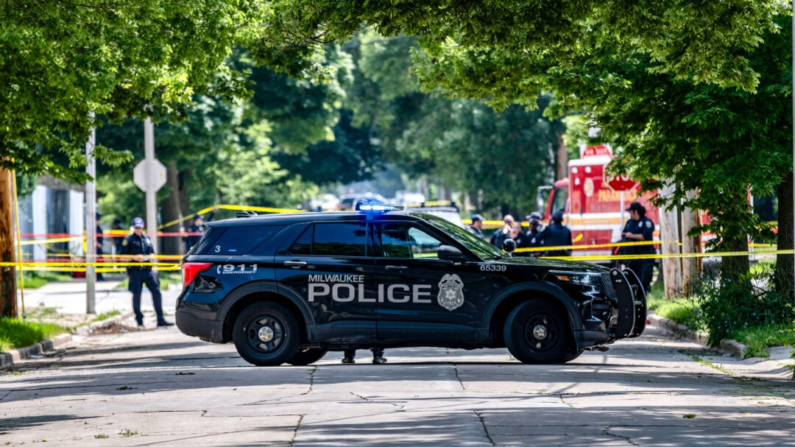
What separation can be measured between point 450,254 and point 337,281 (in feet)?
4.00

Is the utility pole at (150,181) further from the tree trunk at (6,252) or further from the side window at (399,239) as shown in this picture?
the side window at (399,239)

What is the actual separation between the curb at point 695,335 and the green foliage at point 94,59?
732 centimetres

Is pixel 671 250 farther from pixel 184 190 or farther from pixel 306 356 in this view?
pixel 184 190

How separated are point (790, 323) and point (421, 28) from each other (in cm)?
611

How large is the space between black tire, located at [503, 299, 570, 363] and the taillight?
3298 mm

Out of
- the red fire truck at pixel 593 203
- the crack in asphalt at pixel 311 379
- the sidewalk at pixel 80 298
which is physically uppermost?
the red fire truck at pixel 593 203

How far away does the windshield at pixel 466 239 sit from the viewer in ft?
44.3

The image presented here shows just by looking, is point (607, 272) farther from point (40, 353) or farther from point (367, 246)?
point (40, 353)

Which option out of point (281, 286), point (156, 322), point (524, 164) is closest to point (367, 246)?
point (281, 286)

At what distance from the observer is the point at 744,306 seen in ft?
54.1

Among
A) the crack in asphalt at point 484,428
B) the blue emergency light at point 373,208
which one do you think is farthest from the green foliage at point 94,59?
the crack in asphalt at point 484,428

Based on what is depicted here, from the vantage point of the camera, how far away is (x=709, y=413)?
9.76 metres

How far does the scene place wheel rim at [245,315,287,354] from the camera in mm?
13672

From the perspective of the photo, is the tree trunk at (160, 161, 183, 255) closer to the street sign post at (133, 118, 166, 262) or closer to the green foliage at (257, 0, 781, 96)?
the street sign post at (133, 118, 166, 262)
